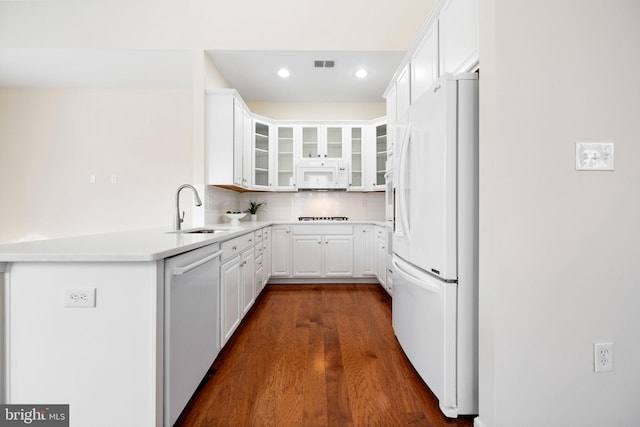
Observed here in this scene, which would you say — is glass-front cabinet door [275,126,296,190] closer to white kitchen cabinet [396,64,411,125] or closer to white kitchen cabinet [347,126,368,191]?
white kitchen cabinet [347,126,368,191]

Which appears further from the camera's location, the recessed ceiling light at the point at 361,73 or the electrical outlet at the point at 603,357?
the recessed ceiling light at the point at 361,73

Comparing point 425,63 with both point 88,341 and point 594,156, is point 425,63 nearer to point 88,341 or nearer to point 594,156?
point 594,156

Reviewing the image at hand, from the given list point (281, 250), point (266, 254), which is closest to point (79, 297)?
point (266, 254)

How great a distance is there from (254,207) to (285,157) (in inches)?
36.0

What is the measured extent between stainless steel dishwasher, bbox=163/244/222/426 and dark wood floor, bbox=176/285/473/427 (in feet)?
0.68

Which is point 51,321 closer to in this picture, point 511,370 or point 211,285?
point 211,285

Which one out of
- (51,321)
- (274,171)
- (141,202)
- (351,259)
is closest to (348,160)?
(274,171)

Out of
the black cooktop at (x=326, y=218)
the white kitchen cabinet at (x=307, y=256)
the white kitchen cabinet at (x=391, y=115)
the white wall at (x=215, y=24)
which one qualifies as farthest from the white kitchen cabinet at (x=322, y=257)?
the white wall at (x=215, y=24)

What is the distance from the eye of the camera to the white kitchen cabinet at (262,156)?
173 inches

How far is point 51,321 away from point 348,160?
390cm

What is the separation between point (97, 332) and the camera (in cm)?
118

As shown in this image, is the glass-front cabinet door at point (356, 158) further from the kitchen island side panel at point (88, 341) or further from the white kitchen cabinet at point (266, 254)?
the kitchen island side panel at point (88, 341)

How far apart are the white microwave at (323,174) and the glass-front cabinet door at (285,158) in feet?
0.52

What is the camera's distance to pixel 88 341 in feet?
3.87
